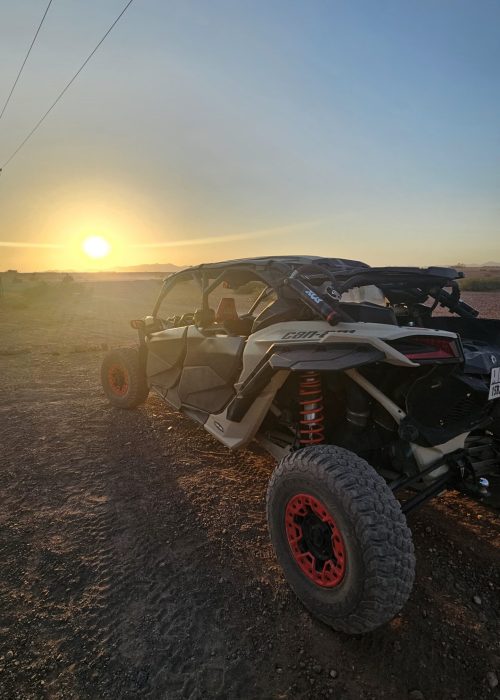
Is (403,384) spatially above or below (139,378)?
above

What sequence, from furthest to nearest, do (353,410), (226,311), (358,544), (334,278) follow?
(226,311) → (334,278) → (353,410) → (358,544)

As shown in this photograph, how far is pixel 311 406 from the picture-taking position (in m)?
2.85

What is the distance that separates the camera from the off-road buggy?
212 centimetres

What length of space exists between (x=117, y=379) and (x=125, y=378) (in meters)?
0.29

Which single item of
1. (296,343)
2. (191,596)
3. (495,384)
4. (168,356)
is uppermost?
(296,343)

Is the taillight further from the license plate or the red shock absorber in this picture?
the red shock absorber

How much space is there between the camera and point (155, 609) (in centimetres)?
239

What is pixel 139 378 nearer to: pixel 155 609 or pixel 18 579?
pixel 18 579

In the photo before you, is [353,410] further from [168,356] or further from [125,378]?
[125,378]

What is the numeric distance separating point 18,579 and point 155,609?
36.4 inches

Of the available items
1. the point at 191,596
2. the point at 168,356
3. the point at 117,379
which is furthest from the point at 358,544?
the point at 117,379

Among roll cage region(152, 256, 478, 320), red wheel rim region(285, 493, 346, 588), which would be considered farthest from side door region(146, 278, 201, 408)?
red wheel rim region(285, 493, 346, 588)

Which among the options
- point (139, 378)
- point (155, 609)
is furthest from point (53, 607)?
point (139, 378)

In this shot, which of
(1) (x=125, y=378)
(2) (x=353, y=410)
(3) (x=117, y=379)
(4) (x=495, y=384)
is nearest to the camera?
(4) (x=495, y=384)
